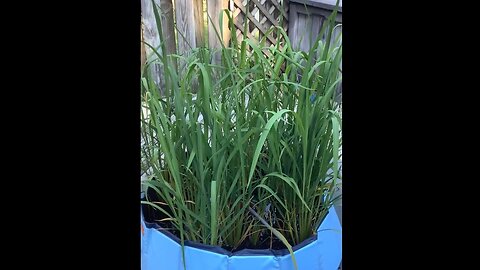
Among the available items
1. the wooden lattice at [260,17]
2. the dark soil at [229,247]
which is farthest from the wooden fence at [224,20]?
the dark soil at [229,247]

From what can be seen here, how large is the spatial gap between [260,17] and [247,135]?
23 centimetres

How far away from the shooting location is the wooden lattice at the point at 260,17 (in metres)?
1.10

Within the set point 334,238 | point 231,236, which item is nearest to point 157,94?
point 231,236

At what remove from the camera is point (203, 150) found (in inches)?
Result: 43.1

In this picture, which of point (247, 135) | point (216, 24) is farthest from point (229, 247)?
point (216, 24)

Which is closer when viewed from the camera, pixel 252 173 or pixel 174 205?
pixel 252 173

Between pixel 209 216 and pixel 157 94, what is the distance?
25 centimetres

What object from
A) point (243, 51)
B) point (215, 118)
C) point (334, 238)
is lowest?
point (334, 238)

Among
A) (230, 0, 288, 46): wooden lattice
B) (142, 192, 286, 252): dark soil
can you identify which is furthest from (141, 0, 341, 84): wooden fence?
(142, 192, 286, 252): dark soil

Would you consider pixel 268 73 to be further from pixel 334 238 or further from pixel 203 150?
pixel 334 238

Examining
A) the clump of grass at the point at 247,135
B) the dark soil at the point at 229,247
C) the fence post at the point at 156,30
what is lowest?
the dark soil at the point at 229,247

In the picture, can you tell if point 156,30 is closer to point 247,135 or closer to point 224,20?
point 224,20

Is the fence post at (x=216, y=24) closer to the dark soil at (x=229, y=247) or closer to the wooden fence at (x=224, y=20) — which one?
the wooden fence at (x=224, y=20)

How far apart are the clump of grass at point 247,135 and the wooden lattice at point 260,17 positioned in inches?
0.5
